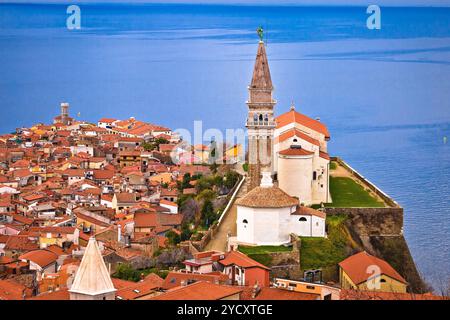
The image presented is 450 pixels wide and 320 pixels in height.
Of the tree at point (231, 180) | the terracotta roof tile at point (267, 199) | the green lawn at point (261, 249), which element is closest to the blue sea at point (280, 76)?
the green lawn at point (261, 249)

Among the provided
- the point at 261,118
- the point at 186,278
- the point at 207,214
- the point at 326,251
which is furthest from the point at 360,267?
the point at 207,214

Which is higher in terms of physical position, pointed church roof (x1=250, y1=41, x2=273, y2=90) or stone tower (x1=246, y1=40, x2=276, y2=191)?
pointed church roof (x1=250, y1=41, x2=273, y2=90)

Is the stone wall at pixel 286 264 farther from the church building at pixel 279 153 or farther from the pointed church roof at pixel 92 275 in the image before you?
the pointed church roof at pixel 92 275

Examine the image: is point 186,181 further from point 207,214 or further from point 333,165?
point 207,214

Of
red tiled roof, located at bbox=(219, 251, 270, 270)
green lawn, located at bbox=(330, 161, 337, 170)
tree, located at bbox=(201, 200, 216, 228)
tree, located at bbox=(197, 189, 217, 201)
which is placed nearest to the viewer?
red tiled roof, located at bbox=(219, 251, 270, 270)

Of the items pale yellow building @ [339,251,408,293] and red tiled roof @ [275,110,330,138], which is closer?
pale yellow building @ [339,251,408,293]

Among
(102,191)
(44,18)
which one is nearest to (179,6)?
(44,18)

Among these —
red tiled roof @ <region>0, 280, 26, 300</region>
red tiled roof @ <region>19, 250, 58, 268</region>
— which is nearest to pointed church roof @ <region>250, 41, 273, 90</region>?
red tiled roof @ <region>19, 250, 58, 268</region>

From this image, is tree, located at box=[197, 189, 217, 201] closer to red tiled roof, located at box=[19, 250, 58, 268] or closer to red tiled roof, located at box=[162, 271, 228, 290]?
red tiled roof, located at box=[19, 250, 58, 268]
